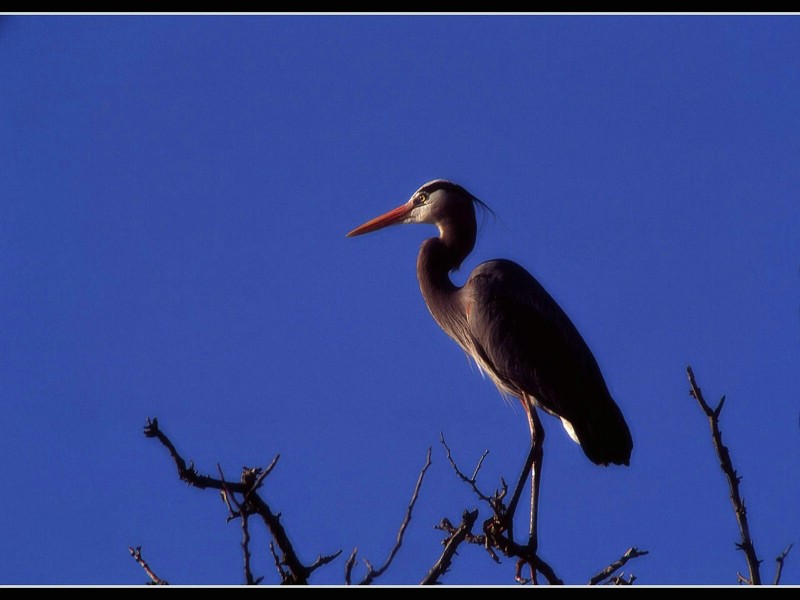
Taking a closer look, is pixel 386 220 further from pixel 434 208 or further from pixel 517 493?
pixel 517 493

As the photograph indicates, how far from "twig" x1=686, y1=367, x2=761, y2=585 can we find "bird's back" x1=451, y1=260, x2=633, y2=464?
1.77 metres

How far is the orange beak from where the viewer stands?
6988 mm

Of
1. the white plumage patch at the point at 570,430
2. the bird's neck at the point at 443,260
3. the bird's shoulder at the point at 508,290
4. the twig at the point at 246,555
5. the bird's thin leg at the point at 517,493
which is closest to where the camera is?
the twig at the point at 246,555

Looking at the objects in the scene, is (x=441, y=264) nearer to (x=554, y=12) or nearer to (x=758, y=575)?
(x=554, y=12)

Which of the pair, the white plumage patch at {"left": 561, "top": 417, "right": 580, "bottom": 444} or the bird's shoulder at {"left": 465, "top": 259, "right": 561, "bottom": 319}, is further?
the bird's shoulder at {"left": 465, "top": 259, "right": 561, "bottom": 319}

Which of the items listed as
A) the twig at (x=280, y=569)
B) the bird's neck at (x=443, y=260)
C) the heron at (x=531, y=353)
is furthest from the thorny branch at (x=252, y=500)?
the bird's neck at (x=443, y=260)

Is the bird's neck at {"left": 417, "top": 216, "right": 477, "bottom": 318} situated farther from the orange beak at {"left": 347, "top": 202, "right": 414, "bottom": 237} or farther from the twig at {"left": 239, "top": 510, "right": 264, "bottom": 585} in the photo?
the twig at {"left": 239, "top": 510, "right": 264, "bottom": 585}

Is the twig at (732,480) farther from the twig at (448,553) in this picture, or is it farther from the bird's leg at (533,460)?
the bird's leg at (533,460)

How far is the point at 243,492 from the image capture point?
3.49 m

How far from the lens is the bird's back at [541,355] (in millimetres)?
5590

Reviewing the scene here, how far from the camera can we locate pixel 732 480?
3688 mm

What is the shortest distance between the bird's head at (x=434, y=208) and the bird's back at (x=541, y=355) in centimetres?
62

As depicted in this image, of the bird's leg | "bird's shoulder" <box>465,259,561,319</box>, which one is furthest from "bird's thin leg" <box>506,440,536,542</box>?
"bird's shoulder" <box>465,259,561,319</box>
